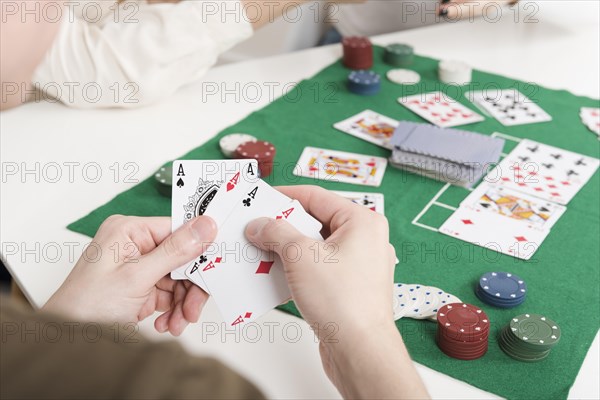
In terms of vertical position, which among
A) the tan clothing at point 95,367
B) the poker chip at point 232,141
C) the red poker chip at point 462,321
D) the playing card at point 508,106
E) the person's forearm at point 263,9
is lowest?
the red poker chip at point 462,321

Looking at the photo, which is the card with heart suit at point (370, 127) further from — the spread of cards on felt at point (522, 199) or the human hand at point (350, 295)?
the human hand at point (350, 295)

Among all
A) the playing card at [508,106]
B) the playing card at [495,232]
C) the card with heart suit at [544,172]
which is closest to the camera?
the playing card at [495,232]

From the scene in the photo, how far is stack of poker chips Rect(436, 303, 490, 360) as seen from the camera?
49.7 inches

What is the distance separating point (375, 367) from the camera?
1028 mm

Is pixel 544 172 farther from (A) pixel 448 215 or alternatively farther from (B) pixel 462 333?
(B) pixel 462 333

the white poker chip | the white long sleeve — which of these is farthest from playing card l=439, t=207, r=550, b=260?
the white long sleeve

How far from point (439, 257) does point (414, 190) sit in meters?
0.29

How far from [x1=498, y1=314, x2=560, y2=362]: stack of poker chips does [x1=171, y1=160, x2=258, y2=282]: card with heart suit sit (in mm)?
542

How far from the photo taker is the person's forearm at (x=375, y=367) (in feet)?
3.26

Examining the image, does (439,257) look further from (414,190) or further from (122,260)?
(122,260)

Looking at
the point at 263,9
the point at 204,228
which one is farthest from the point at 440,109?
the point at 204,228

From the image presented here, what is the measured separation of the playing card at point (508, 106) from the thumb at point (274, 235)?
108 cm

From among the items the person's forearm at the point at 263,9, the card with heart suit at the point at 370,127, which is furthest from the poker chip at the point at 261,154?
the person's forearm at the point at 263,9

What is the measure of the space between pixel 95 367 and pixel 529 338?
1076 mm
